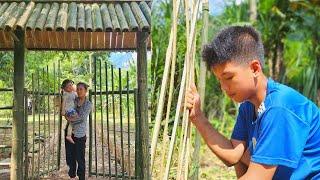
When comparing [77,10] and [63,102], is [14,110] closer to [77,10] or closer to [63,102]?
[63,102]

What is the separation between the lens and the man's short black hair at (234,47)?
1083 mm

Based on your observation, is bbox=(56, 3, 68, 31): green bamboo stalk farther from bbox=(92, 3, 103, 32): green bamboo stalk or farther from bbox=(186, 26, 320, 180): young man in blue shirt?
bbox=(186, 26, 320, 180): young man in blue shirt

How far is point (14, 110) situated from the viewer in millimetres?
1466

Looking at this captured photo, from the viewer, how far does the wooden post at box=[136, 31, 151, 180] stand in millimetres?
1421

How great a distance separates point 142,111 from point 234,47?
42cm

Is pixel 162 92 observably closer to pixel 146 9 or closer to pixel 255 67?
pixel 255 67

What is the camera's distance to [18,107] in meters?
1.46

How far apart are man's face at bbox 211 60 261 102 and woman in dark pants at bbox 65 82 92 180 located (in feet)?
1.50

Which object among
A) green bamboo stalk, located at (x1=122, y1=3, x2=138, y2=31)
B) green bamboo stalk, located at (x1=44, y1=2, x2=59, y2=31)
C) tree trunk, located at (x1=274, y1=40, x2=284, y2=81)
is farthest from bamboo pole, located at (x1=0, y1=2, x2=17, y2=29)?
tree trunk, located at (x1=274, y1=40, x2=284, y2=81)

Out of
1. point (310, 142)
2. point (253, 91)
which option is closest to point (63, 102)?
point (253, 91)

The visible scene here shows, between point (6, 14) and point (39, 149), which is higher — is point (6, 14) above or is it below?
above

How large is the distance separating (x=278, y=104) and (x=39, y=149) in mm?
771

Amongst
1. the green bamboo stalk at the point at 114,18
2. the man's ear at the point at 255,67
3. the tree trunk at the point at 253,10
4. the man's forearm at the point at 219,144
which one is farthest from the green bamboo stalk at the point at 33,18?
the tree trunk at the point at 253,10

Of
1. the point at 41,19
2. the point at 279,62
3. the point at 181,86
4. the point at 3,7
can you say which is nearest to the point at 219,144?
the point at 181,86
